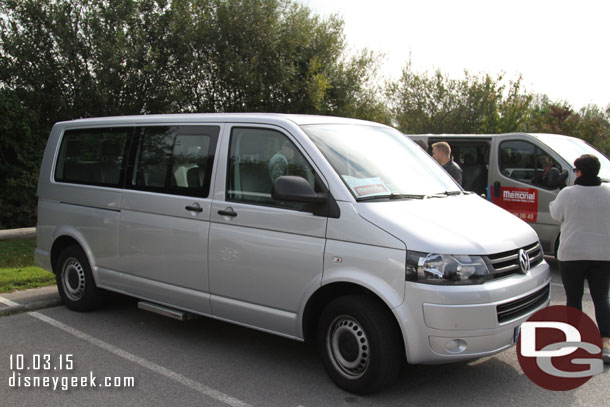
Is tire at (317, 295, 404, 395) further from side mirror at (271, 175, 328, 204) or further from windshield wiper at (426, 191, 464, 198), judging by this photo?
windshield wiper at (426, 191, 464, 198)

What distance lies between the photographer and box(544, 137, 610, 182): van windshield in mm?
8867

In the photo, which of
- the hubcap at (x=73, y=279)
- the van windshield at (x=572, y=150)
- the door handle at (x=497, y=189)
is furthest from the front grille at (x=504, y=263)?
the door handle at (x=497, y=189)

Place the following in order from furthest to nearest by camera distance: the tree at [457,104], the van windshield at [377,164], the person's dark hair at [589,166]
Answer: the tree at [457,104] < the person's dark hair at [589,166] < the van windshield at [377,164]

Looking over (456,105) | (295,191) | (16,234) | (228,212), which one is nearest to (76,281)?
(228,212)

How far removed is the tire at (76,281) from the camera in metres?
6.16

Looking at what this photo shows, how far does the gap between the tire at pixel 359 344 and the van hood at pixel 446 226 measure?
56 cm

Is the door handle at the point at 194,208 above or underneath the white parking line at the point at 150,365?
above

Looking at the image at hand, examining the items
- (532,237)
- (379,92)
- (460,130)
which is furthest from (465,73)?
(532,237)

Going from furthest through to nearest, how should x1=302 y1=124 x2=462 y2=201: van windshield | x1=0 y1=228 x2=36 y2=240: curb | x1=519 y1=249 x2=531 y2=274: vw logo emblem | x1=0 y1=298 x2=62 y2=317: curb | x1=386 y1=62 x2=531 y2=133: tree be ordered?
x1=386 y1=62 x2=531 y2=133: tree
x1=0 y1=228 x2=36 y2=240: curb
x1=0 y1=298 x2=62 y2=317: curb
x1=302 y1=124 x2=462 y2=201: van windshield
x1=519 y1=249 x2=531 y2=274: vw logo emblem

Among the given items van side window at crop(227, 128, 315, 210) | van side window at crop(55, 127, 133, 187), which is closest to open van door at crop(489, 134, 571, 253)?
van side window at crop(227, 128, 315, 210)

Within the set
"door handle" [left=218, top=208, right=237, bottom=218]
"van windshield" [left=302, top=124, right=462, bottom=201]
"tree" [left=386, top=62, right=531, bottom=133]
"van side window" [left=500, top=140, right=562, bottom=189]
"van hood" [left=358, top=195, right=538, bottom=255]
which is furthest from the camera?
"tree" [left=386, top=62, right=531, bottom=133]

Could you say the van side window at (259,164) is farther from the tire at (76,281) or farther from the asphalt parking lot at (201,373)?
the tire at (76,281)

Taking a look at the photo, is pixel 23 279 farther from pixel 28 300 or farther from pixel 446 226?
pixel 446 226

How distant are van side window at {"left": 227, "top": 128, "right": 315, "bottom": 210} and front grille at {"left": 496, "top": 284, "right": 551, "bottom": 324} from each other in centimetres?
165
